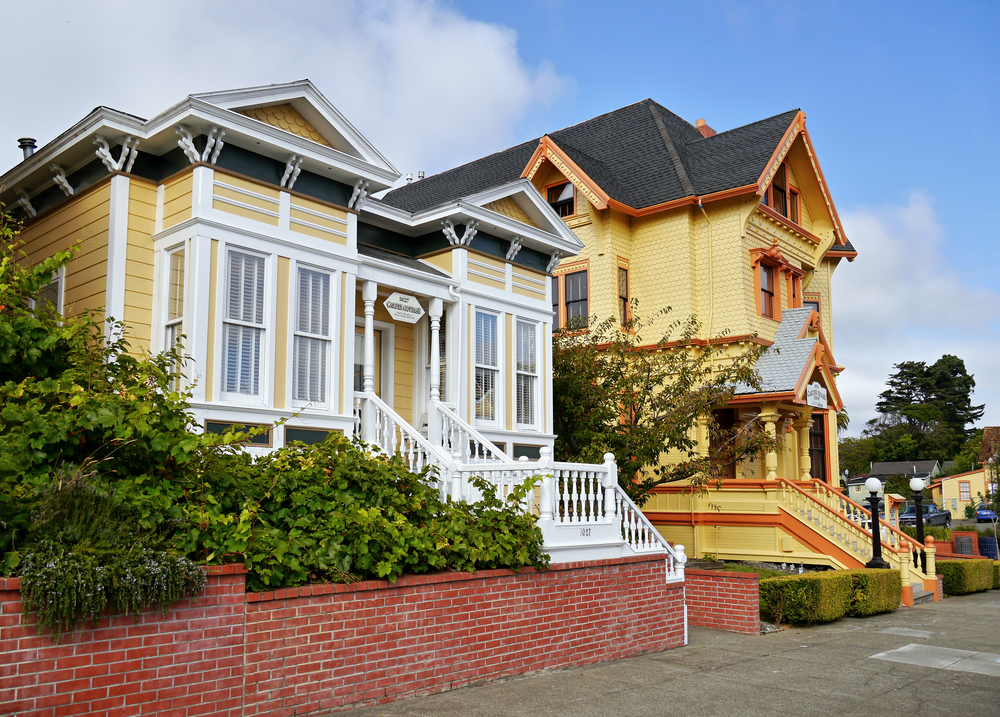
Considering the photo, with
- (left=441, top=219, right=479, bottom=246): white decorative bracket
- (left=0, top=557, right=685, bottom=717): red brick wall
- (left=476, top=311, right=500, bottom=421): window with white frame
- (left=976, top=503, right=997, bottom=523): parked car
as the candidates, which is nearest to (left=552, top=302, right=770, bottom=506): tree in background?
(left=476, top=311, right=500, bottom=421): window with white frame

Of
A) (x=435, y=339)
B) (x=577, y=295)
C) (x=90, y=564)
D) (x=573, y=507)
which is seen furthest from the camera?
(x=577, y=295)

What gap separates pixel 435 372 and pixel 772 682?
728 centimetres

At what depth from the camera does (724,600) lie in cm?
1364

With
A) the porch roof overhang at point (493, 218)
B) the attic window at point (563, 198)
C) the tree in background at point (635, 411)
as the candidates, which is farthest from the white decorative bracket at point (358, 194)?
the attic window at point (563, 198)

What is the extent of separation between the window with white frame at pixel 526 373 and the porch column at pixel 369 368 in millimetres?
3546

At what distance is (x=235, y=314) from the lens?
11.5m

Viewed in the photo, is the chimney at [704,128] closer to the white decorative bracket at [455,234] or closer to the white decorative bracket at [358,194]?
the white decorative bracket at [455,234]

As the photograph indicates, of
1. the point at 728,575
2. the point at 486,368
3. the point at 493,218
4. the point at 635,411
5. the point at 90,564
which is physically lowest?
the point at 728,575

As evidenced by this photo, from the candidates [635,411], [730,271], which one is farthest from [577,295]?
[635,411]

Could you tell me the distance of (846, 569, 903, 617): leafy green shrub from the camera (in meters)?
15.8

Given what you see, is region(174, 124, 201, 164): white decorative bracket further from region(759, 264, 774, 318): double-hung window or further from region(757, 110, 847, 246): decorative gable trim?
region(759, 264, 774, 318): double-hung window

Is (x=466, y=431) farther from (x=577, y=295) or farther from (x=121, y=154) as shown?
(x=577, y=295)

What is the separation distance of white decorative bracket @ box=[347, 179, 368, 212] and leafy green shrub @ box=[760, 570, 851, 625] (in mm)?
9238

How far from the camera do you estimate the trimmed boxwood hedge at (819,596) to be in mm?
14383
